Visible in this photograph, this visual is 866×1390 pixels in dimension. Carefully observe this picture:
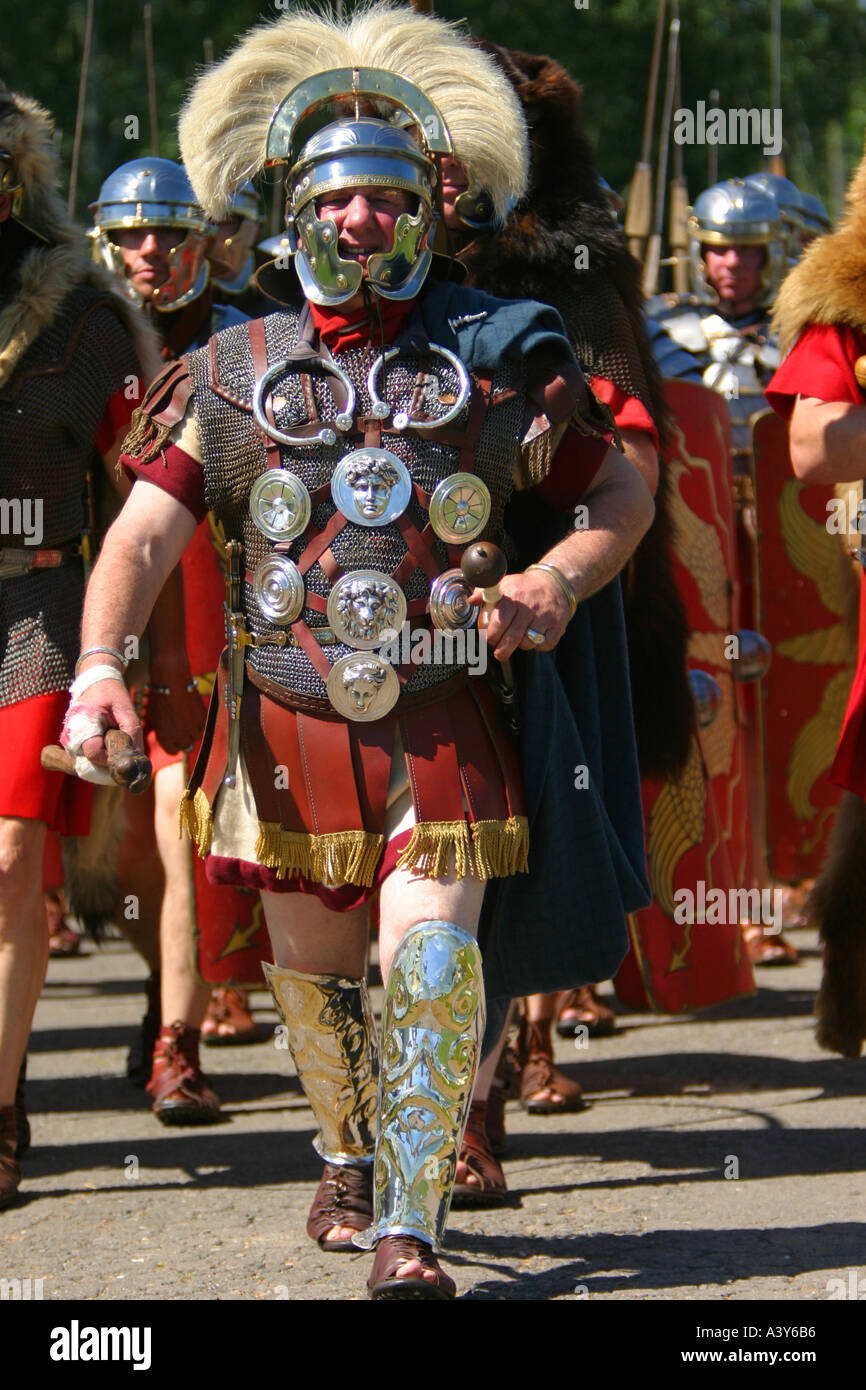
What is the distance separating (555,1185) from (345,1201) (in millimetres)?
703

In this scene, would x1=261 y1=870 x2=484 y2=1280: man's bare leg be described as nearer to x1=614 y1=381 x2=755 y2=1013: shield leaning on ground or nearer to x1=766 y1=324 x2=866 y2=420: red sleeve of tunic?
x1=766 y1=324 x2=866 y2=420: red sleeve of tunic

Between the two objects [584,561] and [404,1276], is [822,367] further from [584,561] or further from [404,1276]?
[404,1276]

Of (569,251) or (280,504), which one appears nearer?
(280,504)

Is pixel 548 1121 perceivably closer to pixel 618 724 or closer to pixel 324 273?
pixel 618 724

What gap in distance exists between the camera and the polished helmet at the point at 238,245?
20.3 ft

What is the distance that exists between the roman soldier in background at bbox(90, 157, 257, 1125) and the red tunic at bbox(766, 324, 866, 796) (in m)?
1.30

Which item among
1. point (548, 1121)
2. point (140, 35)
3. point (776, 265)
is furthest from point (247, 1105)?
point (140, 35)

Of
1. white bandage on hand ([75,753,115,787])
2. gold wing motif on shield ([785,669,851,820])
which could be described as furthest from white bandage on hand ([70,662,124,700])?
gold wing motif on shield ([785,669,851,820])

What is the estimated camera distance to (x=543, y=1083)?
4.84 meters

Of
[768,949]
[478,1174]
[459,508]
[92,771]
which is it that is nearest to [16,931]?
[478,1174]

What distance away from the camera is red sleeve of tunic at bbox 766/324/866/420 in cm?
368

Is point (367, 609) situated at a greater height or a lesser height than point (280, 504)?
lesser

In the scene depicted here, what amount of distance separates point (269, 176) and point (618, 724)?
1.22m
